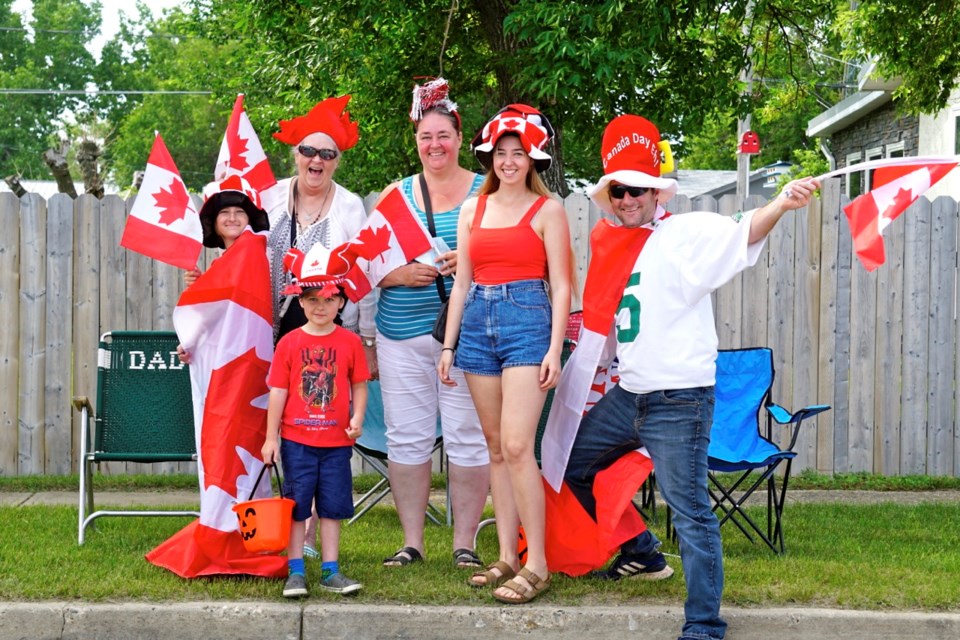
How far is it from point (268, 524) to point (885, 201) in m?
2.74

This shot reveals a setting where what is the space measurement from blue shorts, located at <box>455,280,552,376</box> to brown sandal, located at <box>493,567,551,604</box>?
87cm

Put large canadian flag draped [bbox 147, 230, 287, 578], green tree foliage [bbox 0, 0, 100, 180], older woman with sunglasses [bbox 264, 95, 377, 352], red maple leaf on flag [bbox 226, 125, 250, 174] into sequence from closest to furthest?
large canadian flag draped [bbox 147, 230, 287, 578] → older woman with sunglasses [bbox 264, 95, 377, 352] → red maple leaf on flag [bbox 226, 125, 250, 174] → green tree foliage [bbox 0, 0, 100, 180]

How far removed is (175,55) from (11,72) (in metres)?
17.5

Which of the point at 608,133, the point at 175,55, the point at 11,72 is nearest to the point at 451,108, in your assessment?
the point at 608,133

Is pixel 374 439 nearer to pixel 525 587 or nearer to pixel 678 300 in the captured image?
pixel 525 587

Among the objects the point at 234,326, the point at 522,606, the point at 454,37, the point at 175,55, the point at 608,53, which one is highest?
the point at 175,55

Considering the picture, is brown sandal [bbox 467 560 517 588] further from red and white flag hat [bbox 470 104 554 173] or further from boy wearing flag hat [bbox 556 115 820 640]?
red and white flag hat [bbox 470 104 554 173]

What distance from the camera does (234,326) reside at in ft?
17.6

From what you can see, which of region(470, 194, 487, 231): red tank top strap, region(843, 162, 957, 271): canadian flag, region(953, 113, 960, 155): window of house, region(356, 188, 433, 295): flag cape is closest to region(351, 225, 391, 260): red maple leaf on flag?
region(356, 188, 433, 295): flag cape

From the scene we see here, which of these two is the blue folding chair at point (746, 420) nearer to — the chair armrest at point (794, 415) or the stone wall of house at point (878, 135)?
the chair armrest at point (794, 415)

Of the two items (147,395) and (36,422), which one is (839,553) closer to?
(147,395)

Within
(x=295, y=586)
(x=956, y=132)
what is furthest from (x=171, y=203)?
(x=956, y=132)

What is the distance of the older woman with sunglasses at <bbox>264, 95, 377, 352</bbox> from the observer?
5.50 m

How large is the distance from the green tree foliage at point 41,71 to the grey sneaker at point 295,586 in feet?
216
